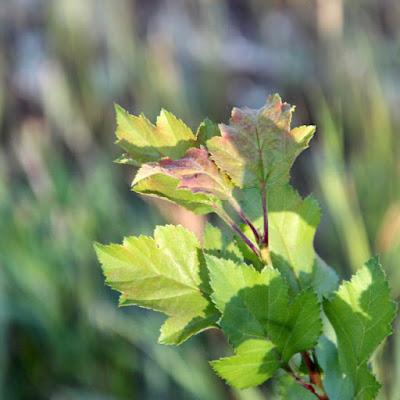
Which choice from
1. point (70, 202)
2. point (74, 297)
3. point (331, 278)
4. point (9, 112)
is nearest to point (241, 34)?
point (9, 112)

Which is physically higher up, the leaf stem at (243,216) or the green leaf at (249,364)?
the leaf stem at (243,216)

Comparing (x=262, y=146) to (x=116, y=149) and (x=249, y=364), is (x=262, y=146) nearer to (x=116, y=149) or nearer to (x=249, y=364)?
(x=249, y=364)

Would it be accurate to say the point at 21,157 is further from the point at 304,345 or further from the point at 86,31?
the point at 304,345

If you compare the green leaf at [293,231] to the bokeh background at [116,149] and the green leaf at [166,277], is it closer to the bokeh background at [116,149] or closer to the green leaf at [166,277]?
the green leaf at [166,277]

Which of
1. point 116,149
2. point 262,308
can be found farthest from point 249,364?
point 116,149

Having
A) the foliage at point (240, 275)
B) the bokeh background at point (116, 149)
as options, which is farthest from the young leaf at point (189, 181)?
the bokeh background at point (116, 149)

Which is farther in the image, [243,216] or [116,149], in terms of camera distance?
[116,149]
